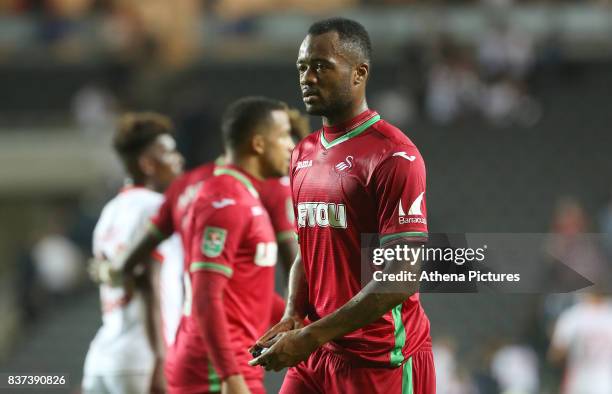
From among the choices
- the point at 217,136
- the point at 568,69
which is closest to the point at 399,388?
the point at 217,136

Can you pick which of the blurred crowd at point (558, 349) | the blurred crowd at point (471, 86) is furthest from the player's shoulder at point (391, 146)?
the blurred crowd at point (471, 86)

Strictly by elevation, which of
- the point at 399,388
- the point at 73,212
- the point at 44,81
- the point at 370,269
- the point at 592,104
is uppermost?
the point at 44,81

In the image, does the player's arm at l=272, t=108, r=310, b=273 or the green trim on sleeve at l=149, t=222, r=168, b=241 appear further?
the green trim on sleeve at l=149, t=222, r=168, b=241

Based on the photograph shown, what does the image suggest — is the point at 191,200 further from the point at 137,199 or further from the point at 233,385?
the point at 233,385

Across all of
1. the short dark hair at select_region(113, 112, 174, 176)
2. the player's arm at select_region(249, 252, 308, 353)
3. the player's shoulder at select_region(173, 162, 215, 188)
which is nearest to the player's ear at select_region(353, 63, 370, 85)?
the player's arm at select_region(249, 252, 308, 353)

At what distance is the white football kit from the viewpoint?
20.7 ft

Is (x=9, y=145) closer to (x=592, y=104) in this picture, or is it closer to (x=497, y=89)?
(x=497, y=89)

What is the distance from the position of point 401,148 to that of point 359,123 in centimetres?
31

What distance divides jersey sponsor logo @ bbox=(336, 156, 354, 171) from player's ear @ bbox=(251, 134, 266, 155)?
118 cm

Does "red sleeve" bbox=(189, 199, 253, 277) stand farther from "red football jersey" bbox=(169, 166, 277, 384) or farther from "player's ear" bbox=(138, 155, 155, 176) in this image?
"player's ear" bbox=(138, 155, 155, 176)

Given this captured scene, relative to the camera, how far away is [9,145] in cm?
1925

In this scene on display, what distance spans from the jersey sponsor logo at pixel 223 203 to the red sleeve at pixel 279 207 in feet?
1.81

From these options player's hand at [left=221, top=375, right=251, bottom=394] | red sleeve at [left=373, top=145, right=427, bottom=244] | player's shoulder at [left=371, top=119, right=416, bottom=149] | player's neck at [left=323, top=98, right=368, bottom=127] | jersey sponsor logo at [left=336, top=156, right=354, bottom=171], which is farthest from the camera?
player's hand at [left=221, top=375, right=251, bottom=394]

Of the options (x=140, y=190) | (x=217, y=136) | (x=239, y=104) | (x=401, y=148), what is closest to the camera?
(x=401, y=148)
